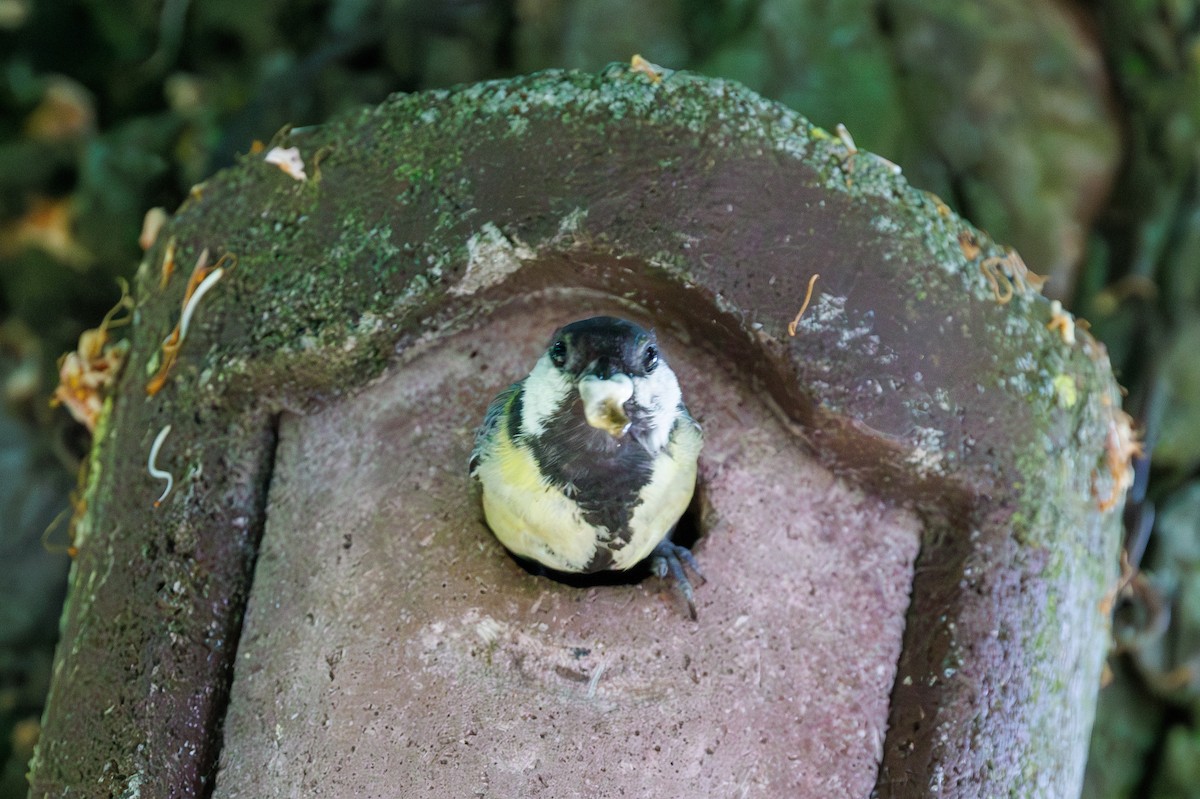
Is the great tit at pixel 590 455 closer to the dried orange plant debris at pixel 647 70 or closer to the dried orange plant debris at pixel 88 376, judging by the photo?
the dried orange plant debris at pixel 647 70

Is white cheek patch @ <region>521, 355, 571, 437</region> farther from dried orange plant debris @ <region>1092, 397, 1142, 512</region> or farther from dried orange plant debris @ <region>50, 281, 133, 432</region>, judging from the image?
dried orange plant debris @ <region>1092, 397, 1142, 512</region>

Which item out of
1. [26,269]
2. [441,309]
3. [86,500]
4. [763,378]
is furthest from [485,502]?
[26,269]

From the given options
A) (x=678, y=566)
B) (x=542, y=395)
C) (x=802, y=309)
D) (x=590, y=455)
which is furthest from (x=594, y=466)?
(x=802, y=309)

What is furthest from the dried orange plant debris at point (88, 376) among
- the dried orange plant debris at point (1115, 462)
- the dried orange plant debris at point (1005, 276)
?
the dried orange plant debris at point (1115, 462)

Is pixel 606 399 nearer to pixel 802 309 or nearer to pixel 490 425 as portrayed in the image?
pixel 490 425

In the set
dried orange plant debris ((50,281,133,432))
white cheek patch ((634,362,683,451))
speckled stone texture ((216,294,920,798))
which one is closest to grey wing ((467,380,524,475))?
speckled stone texture ((216,294,920,798))
